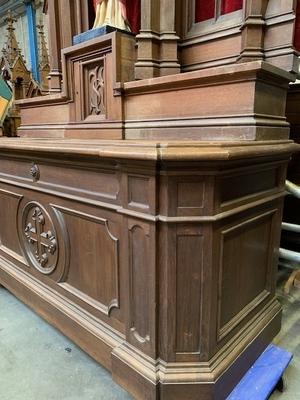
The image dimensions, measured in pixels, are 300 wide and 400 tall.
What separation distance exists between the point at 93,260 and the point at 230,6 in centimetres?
127

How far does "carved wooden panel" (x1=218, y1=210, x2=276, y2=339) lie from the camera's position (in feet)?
3.60

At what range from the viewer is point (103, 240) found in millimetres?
1239

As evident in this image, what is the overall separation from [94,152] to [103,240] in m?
0.38

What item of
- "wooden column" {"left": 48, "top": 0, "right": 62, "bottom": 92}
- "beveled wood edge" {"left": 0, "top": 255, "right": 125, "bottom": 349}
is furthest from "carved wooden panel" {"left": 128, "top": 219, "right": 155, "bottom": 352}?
"wooden column" {"left": 48, "top": 0, "right": 62, "bottom": 92}

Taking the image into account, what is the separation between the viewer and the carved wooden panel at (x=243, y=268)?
110cm

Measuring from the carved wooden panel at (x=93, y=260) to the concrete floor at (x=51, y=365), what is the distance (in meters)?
0.32

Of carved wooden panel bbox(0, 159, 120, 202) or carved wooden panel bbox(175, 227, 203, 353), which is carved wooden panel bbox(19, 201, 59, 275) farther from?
carved wooden panel bbox(175, 227, 203, 353)

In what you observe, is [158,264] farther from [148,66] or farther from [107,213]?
[148,66]

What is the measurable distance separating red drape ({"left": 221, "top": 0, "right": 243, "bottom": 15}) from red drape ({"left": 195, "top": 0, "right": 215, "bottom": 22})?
0.18ft

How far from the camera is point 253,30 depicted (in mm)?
1244

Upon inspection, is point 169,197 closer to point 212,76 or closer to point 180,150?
point 180,150

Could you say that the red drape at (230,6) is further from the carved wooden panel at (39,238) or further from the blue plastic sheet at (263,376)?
the blue plastic sheet at (263,376)

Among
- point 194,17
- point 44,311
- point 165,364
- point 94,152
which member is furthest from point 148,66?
point 44,311

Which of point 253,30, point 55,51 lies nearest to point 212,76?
point 253,30
